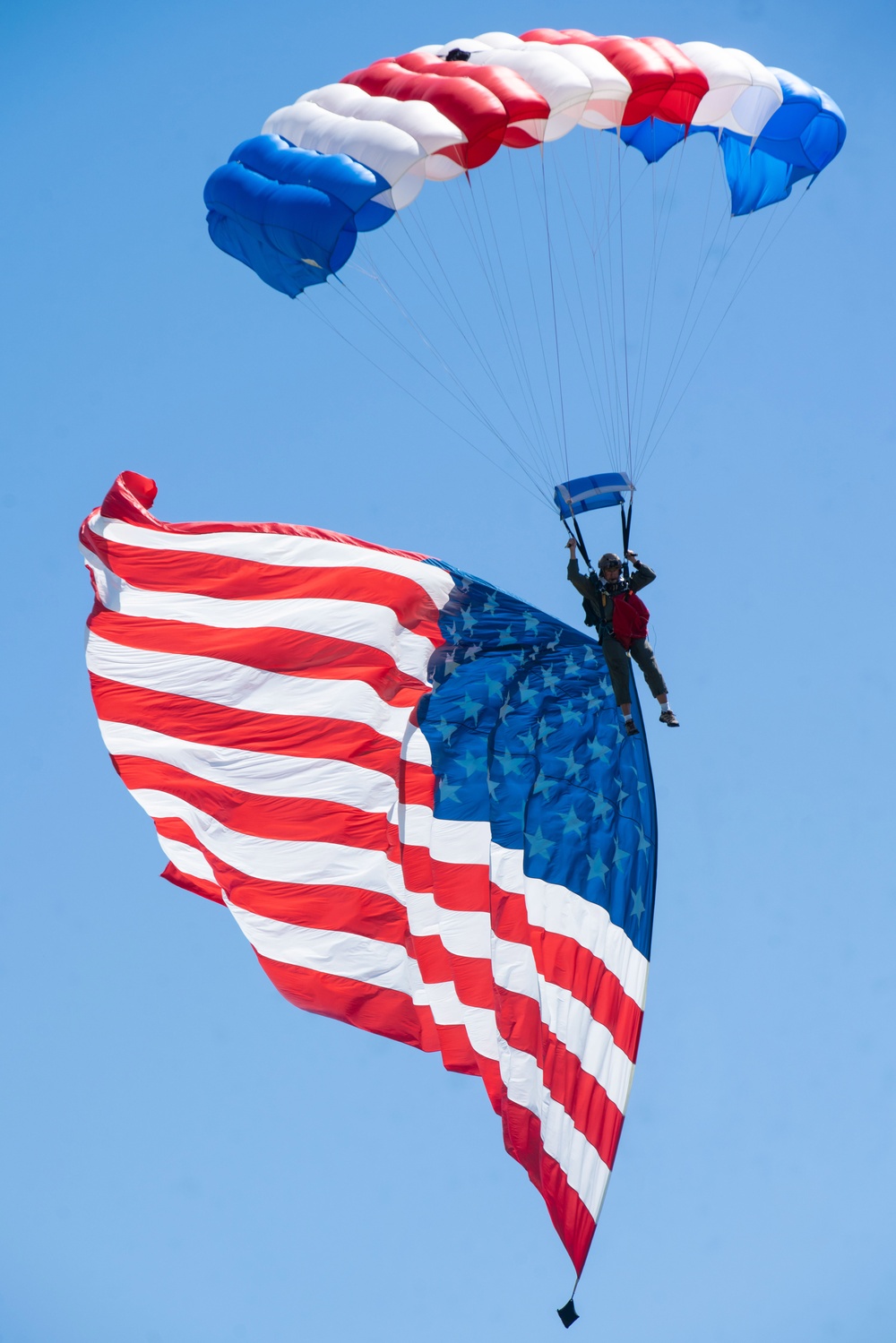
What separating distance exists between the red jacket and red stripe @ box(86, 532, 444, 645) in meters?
1.94

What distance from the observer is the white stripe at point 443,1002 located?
47.8 feet

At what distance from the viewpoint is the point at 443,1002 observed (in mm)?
15297

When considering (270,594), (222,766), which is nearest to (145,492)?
(270,594)

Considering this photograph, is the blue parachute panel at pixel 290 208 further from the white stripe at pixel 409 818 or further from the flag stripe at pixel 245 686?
the white stripe at pixel 409 818

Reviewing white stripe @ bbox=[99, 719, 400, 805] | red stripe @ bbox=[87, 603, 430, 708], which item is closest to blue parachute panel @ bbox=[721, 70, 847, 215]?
red stripe @ bbox=[87, 603, 430, 708]

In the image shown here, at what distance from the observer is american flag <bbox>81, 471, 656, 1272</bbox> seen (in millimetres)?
15039

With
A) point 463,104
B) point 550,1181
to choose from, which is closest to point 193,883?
point 550,1181

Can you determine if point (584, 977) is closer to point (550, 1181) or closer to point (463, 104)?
point (550, 1181)

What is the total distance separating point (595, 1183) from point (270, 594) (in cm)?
550

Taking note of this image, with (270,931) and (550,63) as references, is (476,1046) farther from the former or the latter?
(550,63)

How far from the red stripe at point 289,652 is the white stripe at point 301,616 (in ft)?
0.17

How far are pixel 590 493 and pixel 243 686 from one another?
11.0ft

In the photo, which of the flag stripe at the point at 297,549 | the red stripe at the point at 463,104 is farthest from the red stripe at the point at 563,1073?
the red stripe at the point at 463,104

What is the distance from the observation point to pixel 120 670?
54.2 feet
